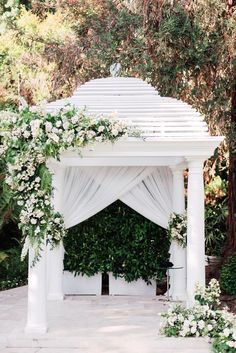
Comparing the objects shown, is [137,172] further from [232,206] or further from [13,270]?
[13,270]

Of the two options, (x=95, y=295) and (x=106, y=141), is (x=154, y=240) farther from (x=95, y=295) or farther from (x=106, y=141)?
(x=106, y=141)

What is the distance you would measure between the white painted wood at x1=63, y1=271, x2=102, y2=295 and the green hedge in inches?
4.6

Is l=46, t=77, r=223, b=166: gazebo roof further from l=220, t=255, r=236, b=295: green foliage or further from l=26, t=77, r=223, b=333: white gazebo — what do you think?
l=220, t=255, r=236, b=295: green foliage

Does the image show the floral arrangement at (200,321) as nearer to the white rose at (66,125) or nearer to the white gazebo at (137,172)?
the white gazebo at (137,172)

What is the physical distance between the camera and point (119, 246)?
1059cm

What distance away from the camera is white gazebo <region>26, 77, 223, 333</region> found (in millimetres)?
7395

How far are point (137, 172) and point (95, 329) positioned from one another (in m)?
3.36

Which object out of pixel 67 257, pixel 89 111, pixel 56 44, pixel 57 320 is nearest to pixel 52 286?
pixel 67 257

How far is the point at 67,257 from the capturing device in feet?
34.6

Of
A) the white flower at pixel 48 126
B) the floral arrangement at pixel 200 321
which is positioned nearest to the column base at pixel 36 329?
the floral arrangement at pixel 200 321

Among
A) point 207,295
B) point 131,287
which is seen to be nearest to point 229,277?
point 131,287

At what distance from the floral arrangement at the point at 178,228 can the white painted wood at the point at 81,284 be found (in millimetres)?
1707

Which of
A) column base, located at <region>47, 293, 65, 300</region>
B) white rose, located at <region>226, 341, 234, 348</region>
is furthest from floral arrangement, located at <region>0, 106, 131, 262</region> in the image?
column base, located at <region>47, 293, 65, 300</region>

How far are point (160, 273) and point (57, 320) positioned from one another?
10.0 ft
